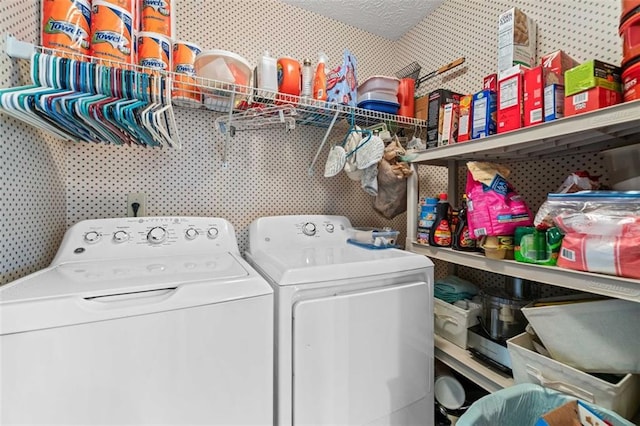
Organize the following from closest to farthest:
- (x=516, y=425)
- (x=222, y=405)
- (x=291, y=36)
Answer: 1. (x=222, y=405)
2. (x=516, y=425)
3. (x=291, y=36)

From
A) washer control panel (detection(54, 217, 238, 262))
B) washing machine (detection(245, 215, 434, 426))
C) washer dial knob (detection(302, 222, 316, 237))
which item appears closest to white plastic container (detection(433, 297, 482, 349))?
washing machine (detection(245, 215, 434, 426))

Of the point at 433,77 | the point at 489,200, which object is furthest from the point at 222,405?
the point at 433,77

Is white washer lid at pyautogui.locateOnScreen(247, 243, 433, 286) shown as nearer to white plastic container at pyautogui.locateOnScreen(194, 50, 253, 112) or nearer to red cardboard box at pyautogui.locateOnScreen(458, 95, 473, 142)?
red cardboard box at pyautogui.locateOnScreen(458, 95, 473, 142)

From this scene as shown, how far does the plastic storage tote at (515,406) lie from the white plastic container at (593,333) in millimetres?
125

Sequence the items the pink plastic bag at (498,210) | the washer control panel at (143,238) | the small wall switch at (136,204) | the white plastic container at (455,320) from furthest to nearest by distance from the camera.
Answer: the small wall switch at (136,204)
the white plastic container at (455,320)
the washer control panel at (143,238)
the pink plastic bag at (498,210)

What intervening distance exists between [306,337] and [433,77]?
1.81m

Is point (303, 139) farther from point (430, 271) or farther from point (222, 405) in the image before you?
point (222, 405)

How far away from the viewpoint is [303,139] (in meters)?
1.83

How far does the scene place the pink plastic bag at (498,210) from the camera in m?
1.04

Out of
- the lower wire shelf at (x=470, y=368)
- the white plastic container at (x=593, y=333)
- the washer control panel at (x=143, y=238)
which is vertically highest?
the washer control panel at (x=143, y=238)

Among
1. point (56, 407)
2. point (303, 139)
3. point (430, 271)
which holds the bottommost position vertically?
point (56, 407)

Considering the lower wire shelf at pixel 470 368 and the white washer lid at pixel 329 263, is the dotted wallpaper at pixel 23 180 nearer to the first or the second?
the white washer lid at pixel 329 263

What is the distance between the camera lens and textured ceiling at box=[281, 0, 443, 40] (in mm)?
1779

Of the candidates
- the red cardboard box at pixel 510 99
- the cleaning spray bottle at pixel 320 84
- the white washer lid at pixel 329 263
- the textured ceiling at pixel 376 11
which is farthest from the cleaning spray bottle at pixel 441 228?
the textured ceiling at pixel 376 11
